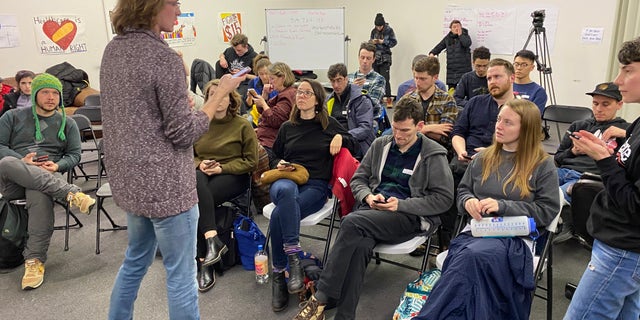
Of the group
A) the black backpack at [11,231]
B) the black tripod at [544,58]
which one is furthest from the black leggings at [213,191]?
the black tripod at [544,58]

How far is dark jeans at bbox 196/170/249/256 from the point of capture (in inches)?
105

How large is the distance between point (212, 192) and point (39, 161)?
1.23 metres

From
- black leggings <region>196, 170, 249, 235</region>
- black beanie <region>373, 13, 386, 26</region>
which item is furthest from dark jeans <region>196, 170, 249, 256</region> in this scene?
black beanie <region>373, 13, 386, 26</region>

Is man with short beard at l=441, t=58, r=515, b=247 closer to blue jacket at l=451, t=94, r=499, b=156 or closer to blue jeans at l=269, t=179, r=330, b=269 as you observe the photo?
blue jacket at l=451, t=94, r=499, b=156

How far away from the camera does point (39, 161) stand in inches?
118

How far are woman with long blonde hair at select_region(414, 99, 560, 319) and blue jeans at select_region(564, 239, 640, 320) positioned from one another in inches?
11.0

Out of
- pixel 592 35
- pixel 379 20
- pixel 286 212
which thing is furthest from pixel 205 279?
pixel 379 20

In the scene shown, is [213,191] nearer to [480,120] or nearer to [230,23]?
[480,120]

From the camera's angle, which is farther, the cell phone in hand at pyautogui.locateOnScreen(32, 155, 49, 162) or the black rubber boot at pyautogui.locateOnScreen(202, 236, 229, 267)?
the cell phone in hand at pyautogui.locateOnScreen(32, 155, 49, 162)

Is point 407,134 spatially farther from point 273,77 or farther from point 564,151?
point 273,77

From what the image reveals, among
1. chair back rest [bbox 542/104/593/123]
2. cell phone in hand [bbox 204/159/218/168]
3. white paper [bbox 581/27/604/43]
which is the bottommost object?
cell phone in hand [bbox 204/159/218/168]

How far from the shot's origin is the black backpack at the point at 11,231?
9.32ft

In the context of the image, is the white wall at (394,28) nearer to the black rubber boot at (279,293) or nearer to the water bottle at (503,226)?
the water bottle at (503,226)

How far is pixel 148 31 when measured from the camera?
146 centimetres
